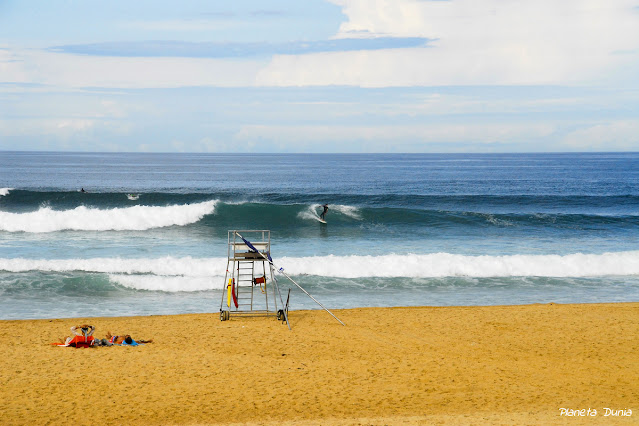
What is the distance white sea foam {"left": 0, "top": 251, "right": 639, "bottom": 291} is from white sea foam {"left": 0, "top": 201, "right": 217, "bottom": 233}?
25.8 feet

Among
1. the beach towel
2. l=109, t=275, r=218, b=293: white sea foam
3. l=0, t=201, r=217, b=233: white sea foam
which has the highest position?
l=0, t=201, r=217, b=233: white sea foam

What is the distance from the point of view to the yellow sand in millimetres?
7480

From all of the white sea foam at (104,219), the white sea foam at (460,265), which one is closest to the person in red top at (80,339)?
the white sea foam at (460,265)

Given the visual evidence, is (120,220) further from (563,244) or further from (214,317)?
(563,244)

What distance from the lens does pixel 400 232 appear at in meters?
25.6

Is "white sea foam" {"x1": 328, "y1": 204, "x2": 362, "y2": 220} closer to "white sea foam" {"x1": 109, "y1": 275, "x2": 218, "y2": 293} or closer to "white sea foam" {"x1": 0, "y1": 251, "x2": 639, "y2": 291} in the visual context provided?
"white sea foam" {"x1": 0, "y1": 251, "x2": 639, "y2": 291}

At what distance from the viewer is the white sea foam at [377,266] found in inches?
667

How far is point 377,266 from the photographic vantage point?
1780 centimetres

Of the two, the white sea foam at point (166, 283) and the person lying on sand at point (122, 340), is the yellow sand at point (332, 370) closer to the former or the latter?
the person lying on sand at point (122, 340)

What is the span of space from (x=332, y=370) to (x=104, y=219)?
66.8ft

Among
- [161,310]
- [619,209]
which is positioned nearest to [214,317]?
[161,310]

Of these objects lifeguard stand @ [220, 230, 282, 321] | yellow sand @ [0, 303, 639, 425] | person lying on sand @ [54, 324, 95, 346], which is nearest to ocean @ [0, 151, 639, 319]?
lifeguard stand @ [220, 230, 282, 321]

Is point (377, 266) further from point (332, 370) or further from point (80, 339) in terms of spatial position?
point (80, 339)

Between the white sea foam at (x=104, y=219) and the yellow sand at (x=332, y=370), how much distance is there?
46.9 ft
